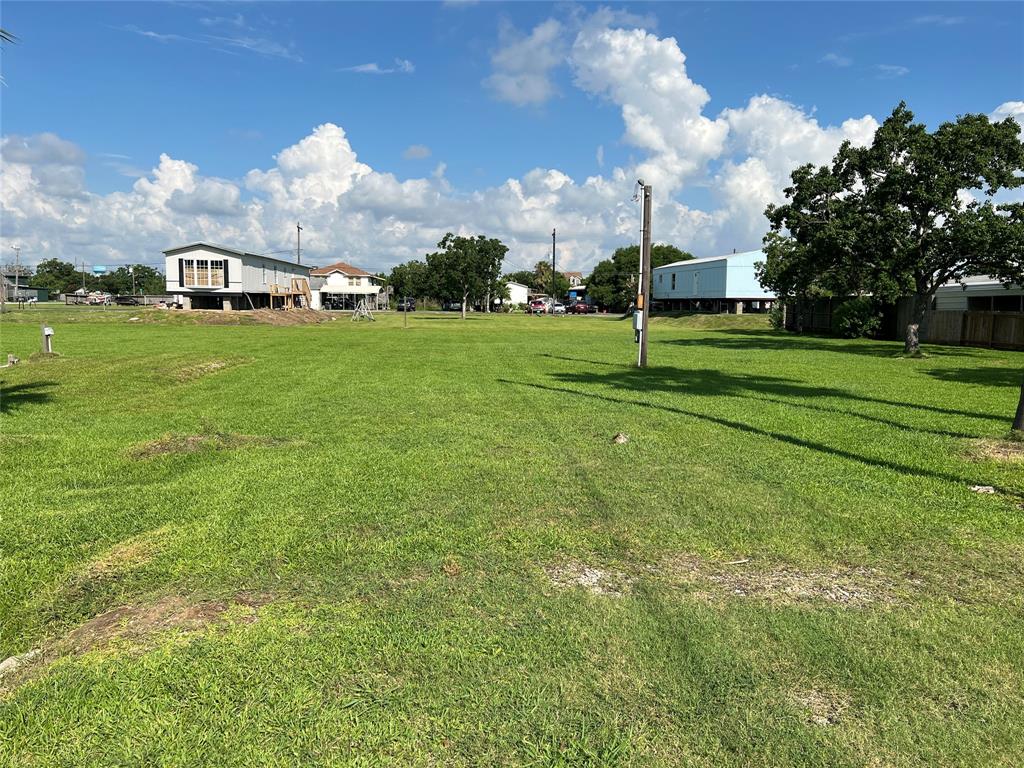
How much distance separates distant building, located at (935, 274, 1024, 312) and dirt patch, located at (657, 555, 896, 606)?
3184cm

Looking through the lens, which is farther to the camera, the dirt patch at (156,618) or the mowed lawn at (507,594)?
the dirt patch at (156,618)

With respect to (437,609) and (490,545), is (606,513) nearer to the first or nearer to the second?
(490,545)

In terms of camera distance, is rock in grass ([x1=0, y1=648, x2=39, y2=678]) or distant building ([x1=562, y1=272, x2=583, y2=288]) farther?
distant building ([x1=562, y1=272, x2=583, y2=288])

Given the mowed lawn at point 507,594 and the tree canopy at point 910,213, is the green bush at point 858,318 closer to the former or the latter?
the tree canopy at point 910,213

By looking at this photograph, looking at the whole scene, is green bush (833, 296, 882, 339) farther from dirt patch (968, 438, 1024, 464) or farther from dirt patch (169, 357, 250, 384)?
dirt patch (169, 357, 250, 384)

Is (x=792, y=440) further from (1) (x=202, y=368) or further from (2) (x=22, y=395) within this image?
(1) (x=202, y=368)

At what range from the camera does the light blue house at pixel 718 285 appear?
198 ft

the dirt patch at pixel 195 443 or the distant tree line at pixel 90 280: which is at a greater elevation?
the distant tree line at pixel 90 280

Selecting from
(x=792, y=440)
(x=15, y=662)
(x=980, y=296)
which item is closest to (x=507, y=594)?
(x=15, y=662)

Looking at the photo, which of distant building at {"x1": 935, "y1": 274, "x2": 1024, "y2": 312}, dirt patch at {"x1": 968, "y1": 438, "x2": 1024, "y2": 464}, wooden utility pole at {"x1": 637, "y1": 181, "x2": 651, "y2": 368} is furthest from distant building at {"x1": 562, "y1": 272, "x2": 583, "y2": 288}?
dirt patch at {"x1": 968, "y1": 438, "x2": 1024, "y2": 464}

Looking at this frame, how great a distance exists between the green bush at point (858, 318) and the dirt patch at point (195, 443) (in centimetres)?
3626

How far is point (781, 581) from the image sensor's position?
14.3 ft

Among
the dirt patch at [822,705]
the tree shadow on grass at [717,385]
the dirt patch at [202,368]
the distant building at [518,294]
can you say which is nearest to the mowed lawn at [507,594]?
the dirt patch at [822,705]

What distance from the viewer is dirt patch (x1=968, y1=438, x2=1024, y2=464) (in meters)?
7.75
